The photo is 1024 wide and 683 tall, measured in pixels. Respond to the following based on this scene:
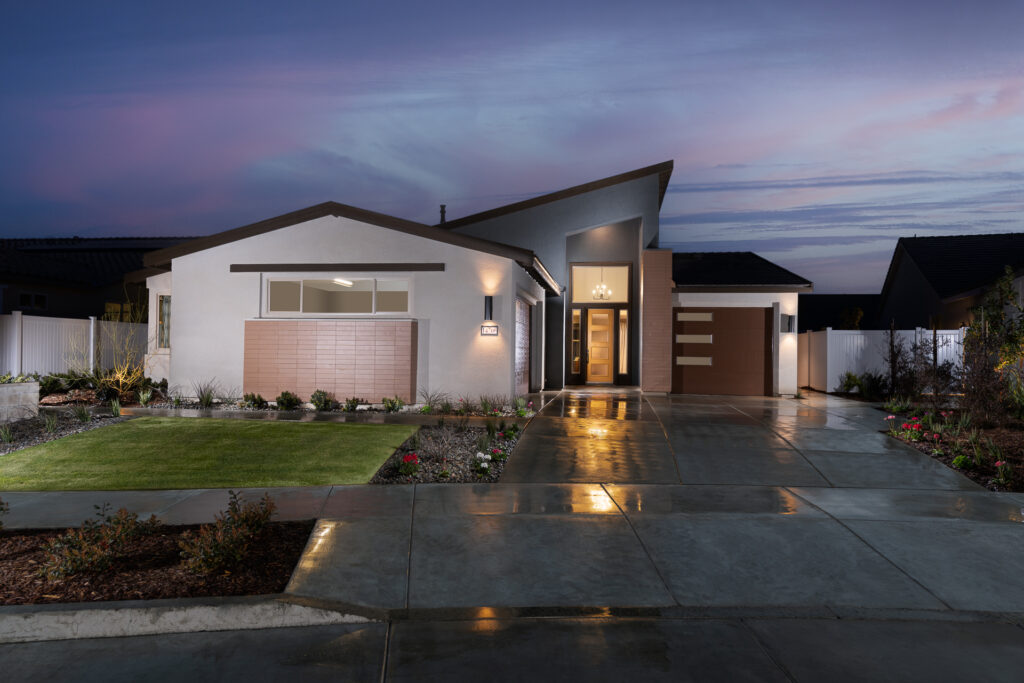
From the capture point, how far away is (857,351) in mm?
20031

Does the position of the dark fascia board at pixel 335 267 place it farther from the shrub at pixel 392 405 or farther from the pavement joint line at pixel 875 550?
the pavement joint line at pixel 875 550

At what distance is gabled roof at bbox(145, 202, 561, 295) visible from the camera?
47.7 ft

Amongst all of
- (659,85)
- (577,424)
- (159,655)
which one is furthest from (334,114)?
(159,655)

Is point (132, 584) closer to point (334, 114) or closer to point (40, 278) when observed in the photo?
point (334, 114)

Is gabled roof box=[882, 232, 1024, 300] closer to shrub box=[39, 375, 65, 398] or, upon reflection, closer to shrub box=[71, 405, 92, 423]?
shrub box=[71, 405, 92, 423]

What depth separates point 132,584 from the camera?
16.4 ft

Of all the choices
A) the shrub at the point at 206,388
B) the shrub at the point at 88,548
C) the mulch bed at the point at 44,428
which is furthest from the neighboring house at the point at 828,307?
the shrub at the point at 88,548

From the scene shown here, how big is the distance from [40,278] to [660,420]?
25.0 meters

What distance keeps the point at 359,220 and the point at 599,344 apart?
356 inches

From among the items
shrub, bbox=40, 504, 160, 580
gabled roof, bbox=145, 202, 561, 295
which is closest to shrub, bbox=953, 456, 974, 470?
gabled roof, bbox=145, 202, 561, 295

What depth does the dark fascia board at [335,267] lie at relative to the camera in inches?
585

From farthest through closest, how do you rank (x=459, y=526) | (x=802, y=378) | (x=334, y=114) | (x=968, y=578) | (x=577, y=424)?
(x=334, y=114), (x=802, y=378), (x=577, y=424), (x=459, y=526), (x=968, y=578)

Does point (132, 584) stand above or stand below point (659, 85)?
below

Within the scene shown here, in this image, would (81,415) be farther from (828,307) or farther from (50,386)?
(828,307)
